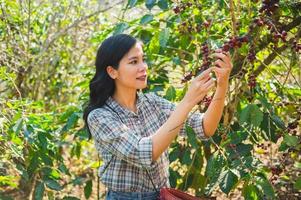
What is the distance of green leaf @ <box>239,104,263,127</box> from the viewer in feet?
6.73

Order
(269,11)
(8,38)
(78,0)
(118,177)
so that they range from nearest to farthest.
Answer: (269,11), (118,177), (8,38), (78,0)

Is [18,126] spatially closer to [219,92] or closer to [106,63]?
[106,63]

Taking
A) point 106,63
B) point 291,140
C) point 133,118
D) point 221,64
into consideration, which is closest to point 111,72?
point 106,63

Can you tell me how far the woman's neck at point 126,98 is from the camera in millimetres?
2102

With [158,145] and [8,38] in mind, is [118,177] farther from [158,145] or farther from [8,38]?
[8,38]

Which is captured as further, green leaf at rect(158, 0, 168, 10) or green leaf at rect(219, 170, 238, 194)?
green leaf at rect(158, 0, 168, 10)

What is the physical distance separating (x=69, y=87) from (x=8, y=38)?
3.41 feet

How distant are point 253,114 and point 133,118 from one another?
1.46ft

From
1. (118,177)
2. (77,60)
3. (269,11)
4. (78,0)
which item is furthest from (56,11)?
(269,11)

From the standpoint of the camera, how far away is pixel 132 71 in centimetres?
204

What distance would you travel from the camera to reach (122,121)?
6.64ft

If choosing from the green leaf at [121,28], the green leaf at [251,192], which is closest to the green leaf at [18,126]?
the green leaf at [121,28]

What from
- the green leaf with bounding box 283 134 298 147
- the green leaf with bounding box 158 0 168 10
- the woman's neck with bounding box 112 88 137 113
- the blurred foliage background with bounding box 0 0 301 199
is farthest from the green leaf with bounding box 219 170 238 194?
the green leaf with bounding box 158 0 168 10

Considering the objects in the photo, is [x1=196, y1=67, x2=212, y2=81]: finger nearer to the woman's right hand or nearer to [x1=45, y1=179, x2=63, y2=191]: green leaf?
the woman's right hand
